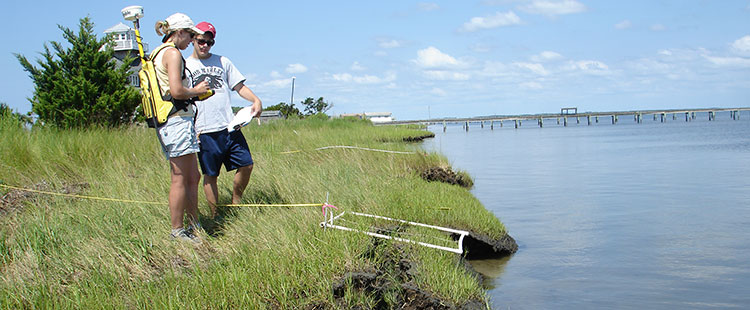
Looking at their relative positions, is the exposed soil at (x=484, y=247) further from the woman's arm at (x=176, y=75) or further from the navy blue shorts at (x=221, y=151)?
the woman's arm at (x=176, y=75)

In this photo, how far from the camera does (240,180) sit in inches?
219

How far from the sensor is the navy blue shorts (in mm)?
5328

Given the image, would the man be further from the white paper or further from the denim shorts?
the denim shorts

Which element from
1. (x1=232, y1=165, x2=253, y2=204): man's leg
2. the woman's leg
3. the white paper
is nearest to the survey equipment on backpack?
the woman's leg

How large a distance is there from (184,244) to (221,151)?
39.4 inches

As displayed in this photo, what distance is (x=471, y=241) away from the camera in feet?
20.7

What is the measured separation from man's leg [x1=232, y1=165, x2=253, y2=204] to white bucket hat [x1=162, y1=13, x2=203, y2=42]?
4.13 ft

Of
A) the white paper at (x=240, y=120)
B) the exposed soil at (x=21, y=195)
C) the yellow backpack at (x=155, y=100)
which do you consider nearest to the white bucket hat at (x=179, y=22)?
the yellow backpack at (x=155, y=100)

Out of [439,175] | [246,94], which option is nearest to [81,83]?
[439,175]

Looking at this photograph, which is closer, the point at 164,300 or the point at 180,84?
the point at 164,300

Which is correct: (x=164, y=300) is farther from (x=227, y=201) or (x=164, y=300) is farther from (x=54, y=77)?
(x=54, y=77)

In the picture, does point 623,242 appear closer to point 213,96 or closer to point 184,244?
point 213,96

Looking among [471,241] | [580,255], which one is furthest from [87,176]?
[580,255]

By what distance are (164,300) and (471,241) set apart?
3.51 m
